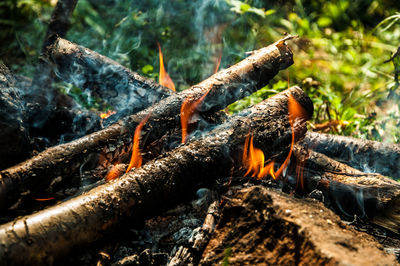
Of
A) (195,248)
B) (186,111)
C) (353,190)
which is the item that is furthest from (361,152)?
(195,248)

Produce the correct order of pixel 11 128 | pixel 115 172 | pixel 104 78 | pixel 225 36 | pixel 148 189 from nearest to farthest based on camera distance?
1. pixel 148 189
2. pixel 11 128
3. pixel 115 172
4. pixel 104 78
5. pixel 225 36

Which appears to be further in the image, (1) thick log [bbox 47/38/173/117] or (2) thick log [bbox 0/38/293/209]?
(1) thick log [bbox 47/38/173/117]

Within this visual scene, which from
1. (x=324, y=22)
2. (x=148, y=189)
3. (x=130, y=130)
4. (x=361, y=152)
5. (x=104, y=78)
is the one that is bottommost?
(x=361, y=152)

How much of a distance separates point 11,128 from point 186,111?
1.18 m

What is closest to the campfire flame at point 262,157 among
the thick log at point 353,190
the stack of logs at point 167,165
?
the stack of logs at point 167,165

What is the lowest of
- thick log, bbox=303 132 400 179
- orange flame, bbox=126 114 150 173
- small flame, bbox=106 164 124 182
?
thick log, bbox=303 132 400 179

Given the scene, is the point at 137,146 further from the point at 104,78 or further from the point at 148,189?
the point at 104,78

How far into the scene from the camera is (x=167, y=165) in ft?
5.90

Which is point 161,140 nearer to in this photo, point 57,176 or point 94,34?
point 57,176

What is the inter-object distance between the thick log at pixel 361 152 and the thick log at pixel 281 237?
145cm

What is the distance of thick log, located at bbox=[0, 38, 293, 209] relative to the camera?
1.79 m

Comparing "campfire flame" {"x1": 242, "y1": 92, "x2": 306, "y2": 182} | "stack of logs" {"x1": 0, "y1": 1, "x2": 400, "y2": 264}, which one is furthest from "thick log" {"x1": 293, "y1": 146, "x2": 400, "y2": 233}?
"campfire flame" {"x1": 242, "y1": 92, "x2": 306, "y2": 182}

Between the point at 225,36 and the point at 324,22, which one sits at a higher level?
the point at 324,22

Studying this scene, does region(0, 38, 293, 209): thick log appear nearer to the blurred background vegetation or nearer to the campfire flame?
the campfire flame
